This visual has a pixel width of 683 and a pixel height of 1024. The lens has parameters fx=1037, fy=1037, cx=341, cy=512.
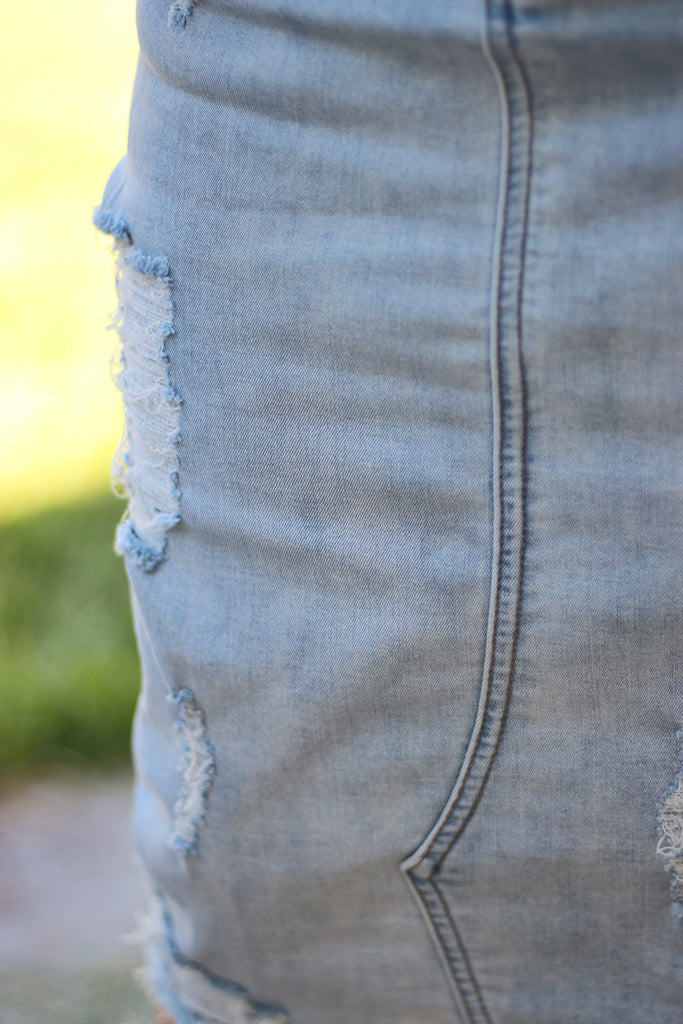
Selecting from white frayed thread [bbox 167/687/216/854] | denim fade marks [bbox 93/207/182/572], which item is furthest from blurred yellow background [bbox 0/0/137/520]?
white frayed thread [bbox 167/687/216/854]

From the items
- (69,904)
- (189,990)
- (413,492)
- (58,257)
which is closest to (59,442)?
(58,257)

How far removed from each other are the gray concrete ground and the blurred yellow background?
80 centimetres

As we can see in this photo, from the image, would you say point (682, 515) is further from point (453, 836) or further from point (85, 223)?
point (85, 223)

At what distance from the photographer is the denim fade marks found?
697mm

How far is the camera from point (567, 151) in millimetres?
551

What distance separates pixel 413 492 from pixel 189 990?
453 mm

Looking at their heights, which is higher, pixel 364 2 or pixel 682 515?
pixel 364 2

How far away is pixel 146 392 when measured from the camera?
28.3 inches

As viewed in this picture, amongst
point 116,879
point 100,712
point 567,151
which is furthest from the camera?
point 100,712

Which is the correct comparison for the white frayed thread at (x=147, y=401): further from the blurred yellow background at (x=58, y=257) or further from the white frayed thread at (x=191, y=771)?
the blurred yellow background at (x=58, y=257)

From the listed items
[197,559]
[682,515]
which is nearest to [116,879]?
[197,559]

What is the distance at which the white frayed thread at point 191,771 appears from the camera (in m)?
0.73

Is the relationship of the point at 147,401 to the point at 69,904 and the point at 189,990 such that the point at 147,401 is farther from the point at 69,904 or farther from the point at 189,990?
the point at 69,904

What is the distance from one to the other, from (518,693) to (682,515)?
0.15 metres
